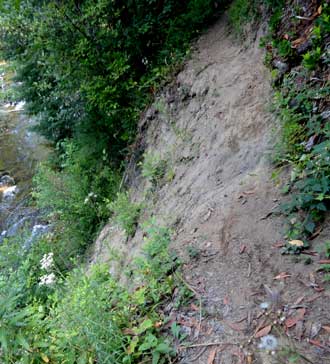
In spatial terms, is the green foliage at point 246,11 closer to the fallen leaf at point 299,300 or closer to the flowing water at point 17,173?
the fallen leaf at point 299,300

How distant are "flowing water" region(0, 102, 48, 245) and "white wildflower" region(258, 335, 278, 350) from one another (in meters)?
5.85

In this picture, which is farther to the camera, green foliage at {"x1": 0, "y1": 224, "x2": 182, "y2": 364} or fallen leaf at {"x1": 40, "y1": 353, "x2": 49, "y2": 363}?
fallen leaf at {"x1": 40, "y1": 353, "x2": 49, "y2": 363}

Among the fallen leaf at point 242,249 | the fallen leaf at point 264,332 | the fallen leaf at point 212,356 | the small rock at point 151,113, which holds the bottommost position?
the fallen leaf at point 242,249

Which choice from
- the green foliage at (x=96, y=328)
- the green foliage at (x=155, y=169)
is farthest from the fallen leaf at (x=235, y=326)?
the green foliage at (x=155, y=169)

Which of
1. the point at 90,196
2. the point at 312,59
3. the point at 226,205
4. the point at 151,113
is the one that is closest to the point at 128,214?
the point at 90,196

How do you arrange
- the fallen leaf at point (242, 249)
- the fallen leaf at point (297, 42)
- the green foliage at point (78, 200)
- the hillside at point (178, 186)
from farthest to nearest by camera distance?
the green foliage at point (78, 200)
the fallen leaf at point (297, 42)
the fallen leaf at point (242, 249)
the hillside at point (178, 186)

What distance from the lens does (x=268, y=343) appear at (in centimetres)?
197

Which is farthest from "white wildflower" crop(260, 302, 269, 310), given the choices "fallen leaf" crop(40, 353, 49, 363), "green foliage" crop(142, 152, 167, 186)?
"green foliage" crop(142, 152, 167, 186)

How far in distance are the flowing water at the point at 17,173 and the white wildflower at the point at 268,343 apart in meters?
5.85

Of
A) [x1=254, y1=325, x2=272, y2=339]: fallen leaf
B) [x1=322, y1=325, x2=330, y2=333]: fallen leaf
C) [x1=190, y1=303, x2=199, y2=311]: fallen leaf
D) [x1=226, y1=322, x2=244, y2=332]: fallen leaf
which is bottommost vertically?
[x1=322, y1=325, x2=330, y2=333]: fallen leaf

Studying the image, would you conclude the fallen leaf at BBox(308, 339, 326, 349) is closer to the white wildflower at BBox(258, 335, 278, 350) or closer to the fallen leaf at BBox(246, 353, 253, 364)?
the white wildflower at BBox(258, 335, 278, 350)

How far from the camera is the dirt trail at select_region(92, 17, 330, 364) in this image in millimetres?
2188

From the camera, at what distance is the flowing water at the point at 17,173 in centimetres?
928

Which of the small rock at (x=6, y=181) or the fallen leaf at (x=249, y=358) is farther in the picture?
the small rock at (x=6, y=181)
